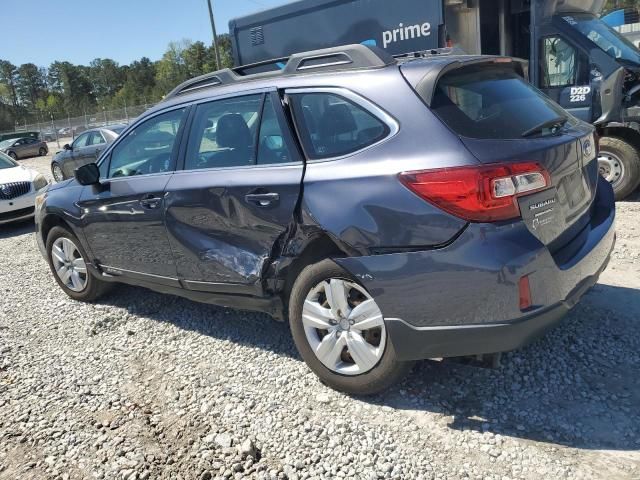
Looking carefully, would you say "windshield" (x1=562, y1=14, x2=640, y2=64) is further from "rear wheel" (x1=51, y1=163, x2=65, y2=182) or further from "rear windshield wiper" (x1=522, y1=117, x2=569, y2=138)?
"rear wheel" (x1=51, y1=163, x2=65, y2=182)

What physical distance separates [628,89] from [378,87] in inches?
202

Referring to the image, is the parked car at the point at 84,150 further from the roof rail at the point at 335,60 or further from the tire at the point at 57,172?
the roof rail at the point at 335,60

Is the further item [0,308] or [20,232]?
[20,232]

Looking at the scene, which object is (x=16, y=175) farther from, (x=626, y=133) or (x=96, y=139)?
(x=626, y=133)

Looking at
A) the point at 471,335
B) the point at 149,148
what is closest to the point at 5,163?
the point at 149,148

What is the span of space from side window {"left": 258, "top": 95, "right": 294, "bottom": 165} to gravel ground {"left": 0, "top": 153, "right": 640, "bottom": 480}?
4.36 ft

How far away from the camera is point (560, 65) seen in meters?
6.77

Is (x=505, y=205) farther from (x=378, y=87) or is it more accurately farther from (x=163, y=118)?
(x=163, y=118)

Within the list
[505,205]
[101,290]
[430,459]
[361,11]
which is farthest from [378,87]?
[361,11]

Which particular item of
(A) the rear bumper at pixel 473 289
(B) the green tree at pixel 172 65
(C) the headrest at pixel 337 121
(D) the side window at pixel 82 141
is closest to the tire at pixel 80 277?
(C) the headrest at pixel 337 121

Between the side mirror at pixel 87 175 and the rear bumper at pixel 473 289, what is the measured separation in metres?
2.54

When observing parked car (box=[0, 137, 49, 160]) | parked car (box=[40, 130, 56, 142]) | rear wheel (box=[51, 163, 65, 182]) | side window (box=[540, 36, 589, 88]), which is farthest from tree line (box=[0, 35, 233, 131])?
side window (box=[540, 36, 589, 88])

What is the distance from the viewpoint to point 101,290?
16.0ft

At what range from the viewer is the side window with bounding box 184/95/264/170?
10.9 ft
